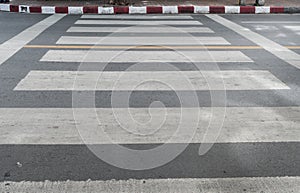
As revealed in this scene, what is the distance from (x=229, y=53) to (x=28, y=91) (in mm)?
3632

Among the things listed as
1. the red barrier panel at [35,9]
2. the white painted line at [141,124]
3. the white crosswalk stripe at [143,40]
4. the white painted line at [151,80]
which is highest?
the red barrier panel at [35,9]

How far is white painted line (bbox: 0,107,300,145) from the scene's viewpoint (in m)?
4.00

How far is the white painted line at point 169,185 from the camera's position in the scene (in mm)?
3154

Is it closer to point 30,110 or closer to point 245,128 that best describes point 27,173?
point 30,110

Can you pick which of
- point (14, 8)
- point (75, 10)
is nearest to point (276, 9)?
point (75, 10)

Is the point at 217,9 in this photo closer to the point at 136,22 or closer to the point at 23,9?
the point at 136,22

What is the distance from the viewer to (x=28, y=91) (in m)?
5.30

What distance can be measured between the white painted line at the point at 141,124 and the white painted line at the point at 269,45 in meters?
2.42

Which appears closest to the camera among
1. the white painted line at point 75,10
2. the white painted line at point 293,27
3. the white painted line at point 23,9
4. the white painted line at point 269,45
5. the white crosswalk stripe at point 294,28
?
the white painted line at point 269,45

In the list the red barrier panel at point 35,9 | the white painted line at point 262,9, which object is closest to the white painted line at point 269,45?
the white painted line at point 262,9

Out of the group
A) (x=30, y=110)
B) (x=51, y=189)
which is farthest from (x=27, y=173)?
(x=30, y=110)

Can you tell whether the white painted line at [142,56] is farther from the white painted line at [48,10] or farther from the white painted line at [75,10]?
the white painted line at [48,10]

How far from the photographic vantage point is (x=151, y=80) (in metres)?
5.79

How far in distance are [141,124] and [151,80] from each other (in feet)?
5.04
